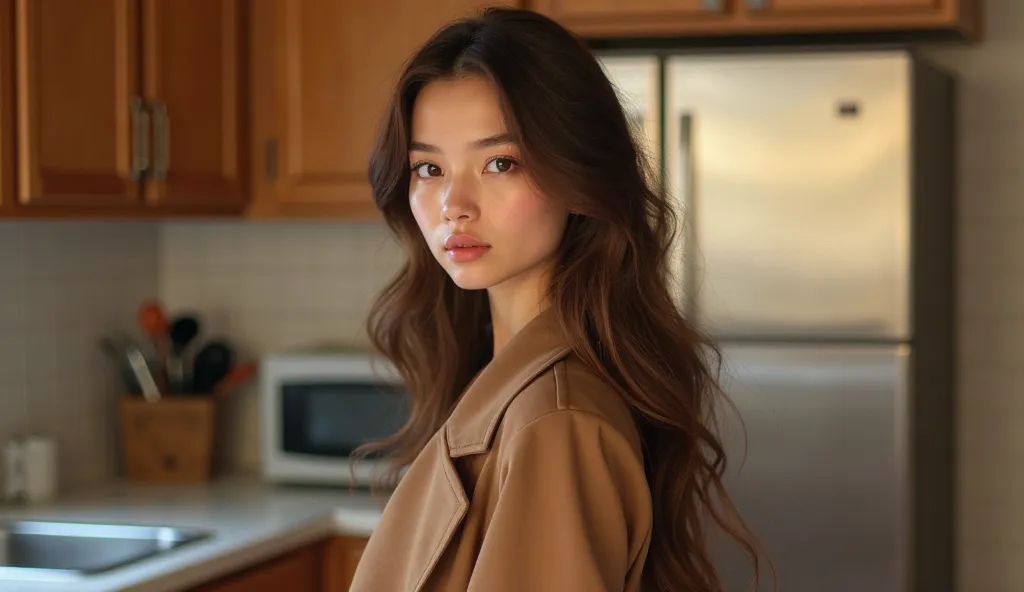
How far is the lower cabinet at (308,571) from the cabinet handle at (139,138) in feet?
2.54

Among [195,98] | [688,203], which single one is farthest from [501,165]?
[195,98]

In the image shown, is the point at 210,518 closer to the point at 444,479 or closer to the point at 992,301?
the point at 444,479

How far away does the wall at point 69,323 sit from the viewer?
2857mm

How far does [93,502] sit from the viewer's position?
2.84 m

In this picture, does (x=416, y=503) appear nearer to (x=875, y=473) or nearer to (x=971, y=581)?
(x=875, y=473)

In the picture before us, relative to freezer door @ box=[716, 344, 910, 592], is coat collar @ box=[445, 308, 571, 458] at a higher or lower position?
higher

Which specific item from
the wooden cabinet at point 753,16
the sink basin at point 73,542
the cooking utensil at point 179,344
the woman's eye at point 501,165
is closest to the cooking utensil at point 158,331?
the cooking utensil at point 179,344

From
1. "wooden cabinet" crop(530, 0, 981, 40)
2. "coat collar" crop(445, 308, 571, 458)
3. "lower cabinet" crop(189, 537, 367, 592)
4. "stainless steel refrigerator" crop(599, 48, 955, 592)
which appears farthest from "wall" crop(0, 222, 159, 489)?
"coat collar" crop(445, 308, 571, 458)

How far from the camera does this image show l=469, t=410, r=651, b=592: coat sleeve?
1.13m

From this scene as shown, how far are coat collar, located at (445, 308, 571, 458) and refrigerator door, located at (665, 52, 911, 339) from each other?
1.22 m

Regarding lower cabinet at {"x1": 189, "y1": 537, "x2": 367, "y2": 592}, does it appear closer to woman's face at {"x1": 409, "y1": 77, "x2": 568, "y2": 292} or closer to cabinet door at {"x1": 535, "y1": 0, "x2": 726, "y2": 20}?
cabinet door at {"x1": 535, "y1": 0, "x2": 726, "y2": 20}

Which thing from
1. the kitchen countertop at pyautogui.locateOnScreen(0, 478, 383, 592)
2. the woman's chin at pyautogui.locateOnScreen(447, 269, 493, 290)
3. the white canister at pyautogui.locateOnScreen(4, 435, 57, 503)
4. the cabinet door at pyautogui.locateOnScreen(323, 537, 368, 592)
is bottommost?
the cabinet door at pyautogui.locateOnScreen(323, 537, 368, 592)

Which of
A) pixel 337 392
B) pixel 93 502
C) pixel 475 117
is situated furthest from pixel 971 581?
pixel 475 117

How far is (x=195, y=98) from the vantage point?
9.23 ft
